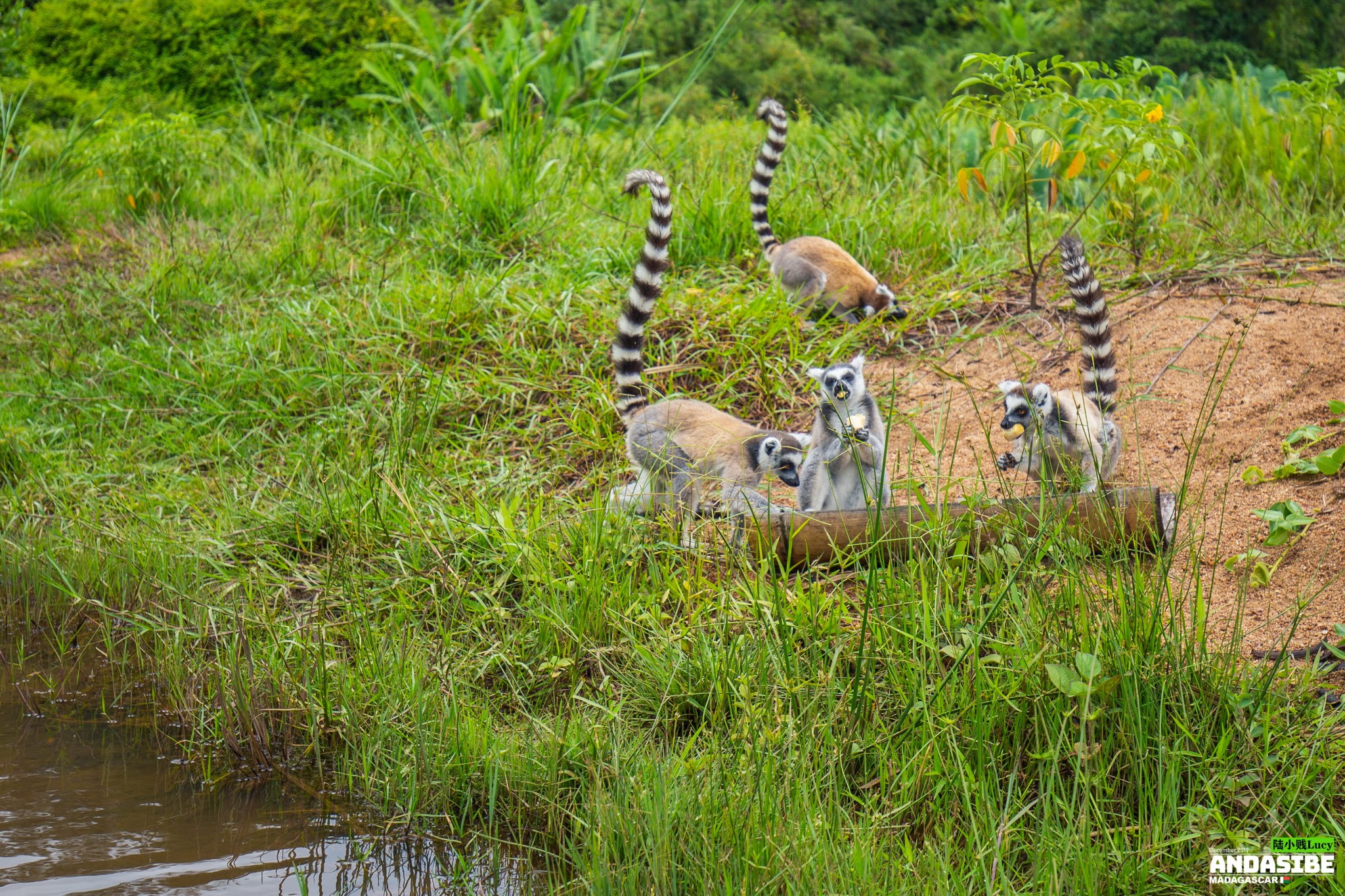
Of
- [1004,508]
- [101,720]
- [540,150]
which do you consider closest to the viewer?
[1004,508]

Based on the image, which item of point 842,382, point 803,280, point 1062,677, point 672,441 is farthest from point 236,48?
point 1062,677

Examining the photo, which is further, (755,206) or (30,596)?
(755,206)

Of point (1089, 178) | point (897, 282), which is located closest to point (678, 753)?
point (897, 282)

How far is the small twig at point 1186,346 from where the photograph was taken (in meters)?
3.98

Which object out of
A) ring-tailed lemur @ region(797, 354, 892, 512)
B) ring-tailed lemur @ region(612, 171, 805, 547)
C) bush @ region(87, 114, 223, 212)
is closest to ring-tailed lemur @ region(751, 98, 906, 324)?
ring-tailed lemur @ region(612, 171, 805, 547)

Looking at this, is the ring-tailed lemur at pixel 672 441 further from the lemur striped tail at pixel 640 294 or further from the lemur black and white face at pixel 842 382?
the lemur black and white face at pixel 842 382

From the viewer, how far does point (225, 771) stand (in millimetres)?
2979

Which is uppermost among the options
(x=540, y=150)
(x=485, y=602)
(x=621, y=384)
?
(x=540, y=150)

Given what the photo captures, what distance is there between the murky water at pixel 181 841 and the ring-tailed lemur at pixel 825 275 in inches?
124

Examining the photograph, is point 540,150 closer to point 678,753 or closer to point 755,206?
point 755,206

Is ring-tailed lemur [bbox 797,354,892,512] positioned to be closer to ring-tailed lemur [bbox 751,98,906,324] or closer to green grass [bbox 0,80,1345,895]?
green grass [bbox 0,80,1345,895]

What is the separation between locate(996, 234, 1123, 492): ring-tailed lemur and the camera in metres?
3.51

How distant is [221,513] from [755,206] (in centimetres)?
293

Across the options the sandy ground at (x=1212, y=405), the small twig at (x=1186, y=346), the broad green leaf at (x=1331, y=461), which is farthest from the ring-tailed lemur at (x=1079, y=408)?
the broad green leaf at (x=1331, y=461)
